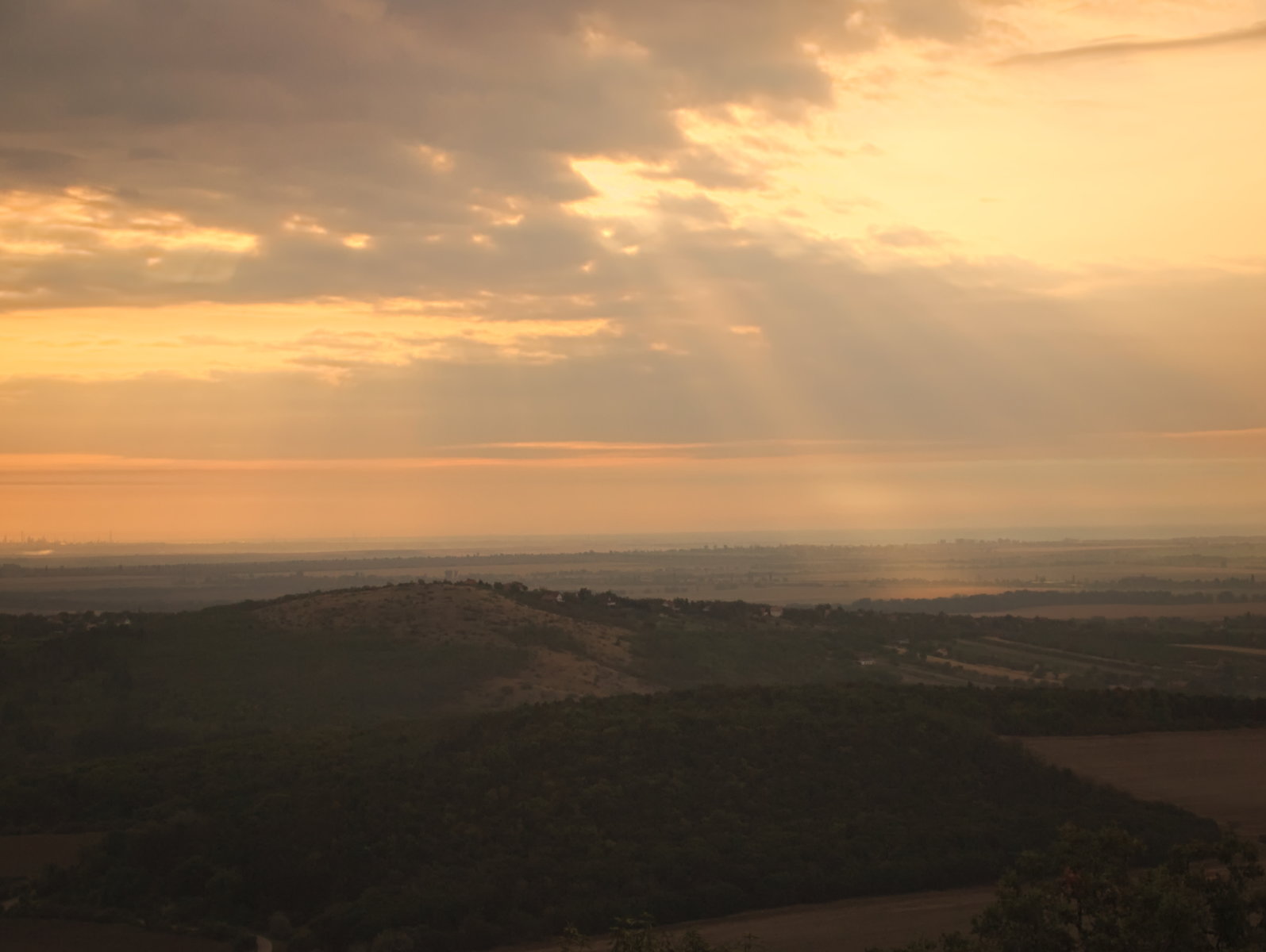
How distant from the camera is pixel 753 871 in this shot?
34.1 metres

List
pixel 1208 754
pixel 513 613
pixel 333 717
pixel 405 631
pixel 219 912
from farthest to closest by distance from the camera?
pixel 513 613 → pixel 405 631 → pixel 333 717 → pixel 1208 754 → pixel 219 912

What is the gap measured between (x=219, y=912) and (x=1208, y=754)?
35913mm

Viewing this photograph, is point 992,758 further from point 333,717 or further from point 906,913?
point 333,717

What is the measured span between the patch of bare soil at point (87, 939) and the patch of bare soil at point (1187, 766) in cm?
3049

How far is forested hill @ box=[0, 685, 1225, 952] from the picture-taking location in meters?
32.7

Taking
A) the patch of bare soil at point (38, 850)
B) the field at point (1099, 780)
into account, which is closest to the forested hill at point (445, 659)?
the patch of bare soil at point (38, 850)

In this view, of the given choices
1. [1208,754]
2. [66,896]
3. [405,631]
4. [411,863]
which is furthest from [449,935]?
[405,631]

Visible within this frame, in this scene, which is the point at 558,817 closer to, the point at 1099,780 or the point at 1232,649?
the point at 1099,780

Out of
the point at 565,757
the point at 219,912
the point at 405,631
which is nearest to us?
the point at 219,912

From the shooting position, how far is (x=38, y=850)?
37438 mm

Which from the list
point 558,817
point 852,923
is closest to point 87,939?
point 558,817

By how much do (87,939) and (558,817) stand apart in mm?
13578

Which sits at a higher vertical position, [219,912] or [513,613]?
[513,613]

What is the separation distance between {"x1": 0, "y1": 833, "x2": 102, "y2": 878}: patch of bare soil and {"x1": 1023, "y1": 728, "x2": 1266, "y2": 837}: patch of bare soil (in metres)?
33.8
